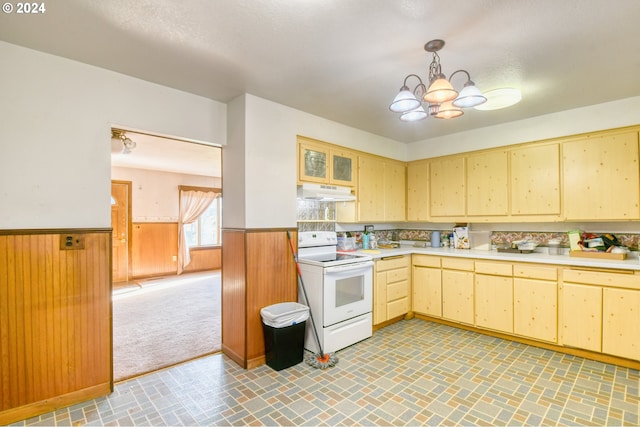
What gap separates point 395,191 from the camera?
472 cm

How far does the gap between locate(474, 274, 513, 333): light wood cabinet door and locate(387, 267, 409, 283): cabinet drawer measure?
85 cm

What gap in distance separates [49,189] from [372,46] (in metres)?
2.55

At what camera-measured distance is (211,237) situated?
27.1ft

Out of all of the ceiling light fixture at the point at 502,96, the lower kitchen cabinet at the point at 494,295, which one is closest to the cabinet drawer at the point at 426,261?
the lower kitchen cabinet at the point at 494,295

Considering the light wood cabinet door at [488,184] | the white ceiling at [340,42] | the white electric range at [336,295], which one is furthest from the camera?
the light wood cabinet door at [488,184]

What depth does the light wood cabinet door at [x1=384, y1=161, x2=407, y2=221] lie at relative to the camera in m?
4.57

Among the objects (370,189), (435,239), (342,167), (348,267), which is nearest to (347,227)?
(370,189)

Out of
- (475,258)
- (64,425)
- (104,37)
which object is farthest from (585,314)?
(104,37)

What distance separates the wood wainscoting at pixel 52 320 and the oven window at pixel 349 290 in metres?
2.05

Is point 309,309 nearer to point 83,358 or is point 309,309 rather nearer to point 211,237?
point 83,358

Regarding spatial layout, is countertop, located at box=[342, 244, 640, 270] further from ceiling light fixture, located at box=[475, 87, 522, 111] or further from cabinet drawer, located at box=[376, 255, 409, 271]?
ceiling light fixture, located at box=[475, 87, 522, 111]

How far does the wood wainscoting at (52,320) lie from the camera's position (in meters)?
2.13

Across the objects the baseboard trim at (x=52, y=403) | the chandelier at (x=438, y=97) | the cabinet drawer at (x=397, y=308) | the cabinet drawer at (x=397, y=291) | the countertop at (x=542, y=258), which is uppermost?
the chandelier at (x=438, y=97)

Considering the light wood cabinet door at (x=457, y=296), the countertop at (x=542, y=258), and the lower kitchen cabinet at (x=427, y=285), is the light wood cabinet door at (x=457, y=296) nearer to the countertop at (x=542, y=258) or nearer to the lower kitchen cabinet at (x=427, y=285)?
the lower kitchen cabinet at (x=427, y=285)
